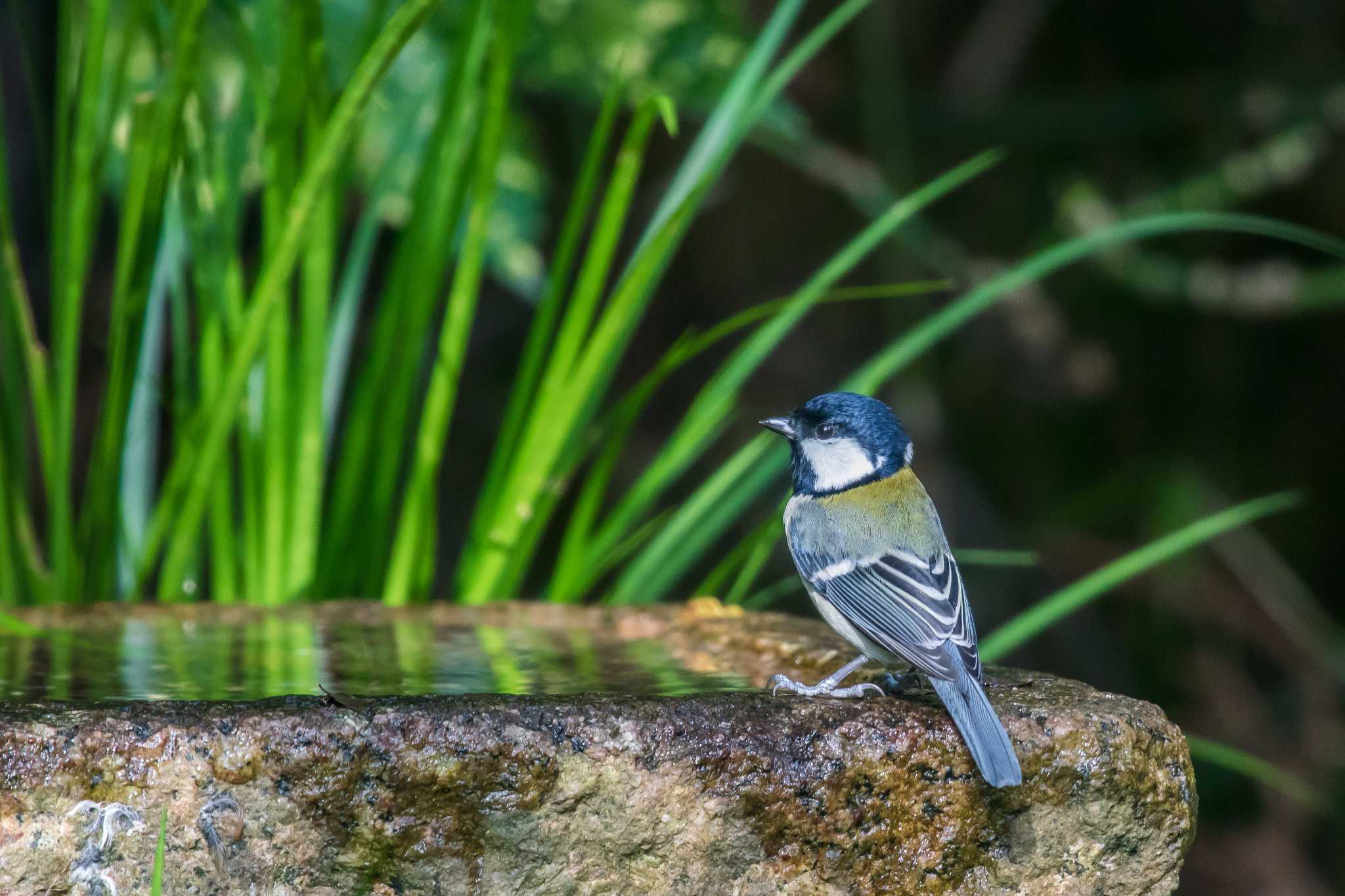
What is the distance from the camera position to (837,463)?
2.12 meters

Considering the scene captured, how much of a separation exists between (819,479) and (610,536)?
1.39 ft

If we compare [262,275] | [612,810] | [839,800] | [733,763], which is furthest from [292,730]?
[262,275]

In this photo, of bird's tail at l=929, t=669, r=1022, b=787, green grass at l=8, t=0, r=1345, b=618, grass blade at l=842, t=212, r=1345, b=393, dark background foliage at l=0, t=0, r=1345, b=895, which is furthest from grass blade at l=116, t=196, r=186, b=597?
dark background foliage at l=0, t=0, r=1345, b=895

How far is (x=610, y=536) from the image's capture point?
7.78 feet

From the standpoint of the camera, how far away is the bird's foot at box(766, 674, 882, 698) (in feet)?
4.94

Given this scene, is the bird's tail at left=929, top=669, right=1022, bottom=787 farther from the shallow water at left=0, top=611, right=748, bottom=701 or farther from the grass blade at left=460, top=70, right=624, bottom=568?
the grass blade at left=460, top=70, right=624, bottom=568

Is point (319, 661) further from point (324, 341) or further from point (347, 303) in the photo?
point (347, 303)

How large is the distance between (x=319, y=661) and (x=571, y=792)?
574 millimetres

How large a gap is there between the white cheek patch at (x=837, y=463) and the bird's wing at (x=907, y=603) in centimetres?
23

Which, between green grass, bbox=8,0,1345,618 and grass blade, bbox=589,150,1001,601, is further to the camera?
grass blade, bbox=589,150,1001,601

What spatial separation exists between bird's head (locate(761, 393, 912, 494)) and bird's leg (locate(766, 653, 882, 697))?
0.53 meters

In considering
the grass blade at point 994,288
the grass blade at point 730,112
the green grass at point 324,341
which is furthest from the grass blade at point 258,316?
the grass blade at point 994,288

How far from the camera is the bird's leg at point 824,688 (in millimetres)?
1506

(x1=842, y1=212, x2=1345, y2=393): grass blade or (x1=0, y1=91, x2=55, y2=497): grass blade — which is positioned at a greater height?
(x1=842, y1=212, x2=1345, y2=393): grass blade
